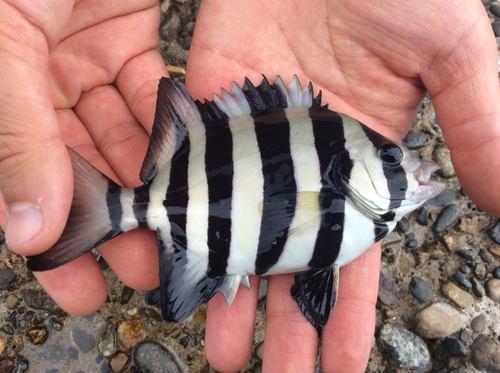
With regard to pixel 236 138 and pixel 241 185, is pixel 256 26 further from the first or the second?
pixel 241 185

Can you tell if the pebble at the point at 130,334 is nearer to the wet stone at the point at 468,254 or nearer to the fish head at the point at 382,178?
the fish head at the point at 382,178

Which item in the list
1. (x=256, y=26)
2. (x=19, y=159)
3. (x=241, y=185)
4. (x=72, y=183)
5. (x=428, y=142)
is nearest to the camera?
(x=19, y=159)

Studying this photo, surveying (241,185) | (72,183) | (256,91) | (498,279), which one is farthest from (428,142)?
(72,183)

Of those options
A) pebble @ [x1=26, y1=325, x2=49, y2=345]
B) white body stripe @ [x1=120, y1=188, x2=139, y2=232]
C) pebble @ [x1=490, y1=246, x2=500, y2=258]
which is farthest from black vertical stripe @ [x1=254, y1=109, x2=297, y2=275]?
pebble @ [x1=490, y1=246, x2=500, y2=258]

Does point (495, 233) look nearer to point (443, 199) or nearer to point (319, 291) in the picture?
point (443, 199)

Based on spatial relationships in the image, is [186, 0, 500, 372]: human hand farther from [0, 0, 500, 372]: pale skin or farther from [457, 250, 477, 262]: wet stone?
[457, 250, 477, 262]: wet stone
